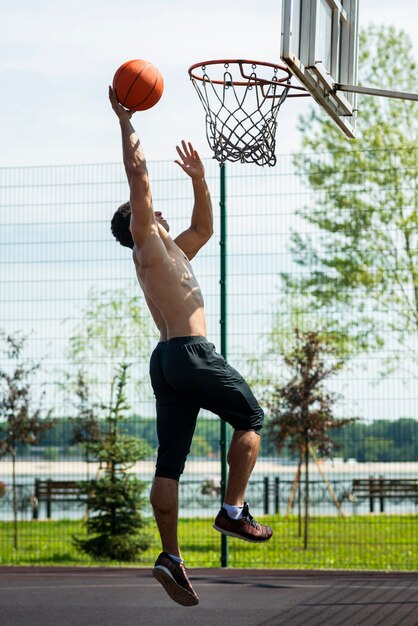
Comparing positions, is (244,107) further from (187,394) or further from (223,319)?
Result: (223,319)

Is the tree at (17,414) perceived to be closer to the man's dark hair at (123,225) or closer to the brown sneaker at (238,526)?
the man's dark hair at (123,225)

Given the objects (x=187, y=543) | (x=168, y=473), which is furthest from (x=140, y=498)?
(x=168, y=473)

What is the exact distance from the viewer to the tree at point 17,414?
40.7 feet

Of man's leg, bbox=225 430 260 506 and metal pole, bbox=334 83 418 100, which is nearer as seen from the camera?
man's leg, bbox=225 430 260 506

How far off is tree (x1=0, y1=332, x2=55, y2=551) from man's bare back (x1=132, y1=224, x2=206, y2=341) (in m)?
6.98

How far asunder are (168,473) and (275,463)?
26.9ft

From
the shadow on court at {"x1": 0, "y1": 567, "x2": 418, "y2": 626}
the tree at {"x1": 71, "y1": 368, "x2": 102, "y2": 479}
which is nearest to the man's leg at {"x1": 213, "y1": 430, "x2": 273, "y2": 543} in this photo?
the shadow on court at {"x1": 0, "y1": 567, "x2": 418, "y2": 626}

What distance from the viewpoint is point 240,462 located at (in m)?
5.54

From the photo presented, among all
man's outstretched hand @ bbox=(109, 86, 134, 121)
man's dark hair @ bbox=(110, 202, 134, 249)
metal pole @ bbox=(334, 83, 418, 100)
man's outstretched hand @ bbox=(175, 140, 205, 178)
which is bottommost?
man's dark hair @ bbox=(110, 202, 134, 249)

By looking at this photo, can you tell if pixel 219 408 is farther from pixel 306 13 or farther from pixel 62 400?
pixel 62 400

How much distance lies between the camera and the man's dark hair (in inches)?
232

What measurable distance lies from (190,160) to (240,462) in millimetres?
1620

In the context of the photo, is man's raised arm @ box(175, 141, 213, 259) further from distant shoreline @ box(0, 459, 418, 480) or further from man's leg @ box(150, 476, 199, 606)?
distant shoreline @ box(0, 459, 418, 480)

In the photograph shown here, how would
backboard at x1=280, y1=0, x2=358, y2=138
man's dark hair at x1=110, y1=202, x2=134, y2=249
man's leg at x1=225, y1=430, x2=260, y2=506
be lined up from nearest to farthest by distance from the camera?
1. man's leg at x1=225, y1=430, x2=260, y2=506
2. man's dark hair at x1=110, y1=202, x2=134, y2=249
3. backboard at x1=280, y1=0, x2=358, y2=138
